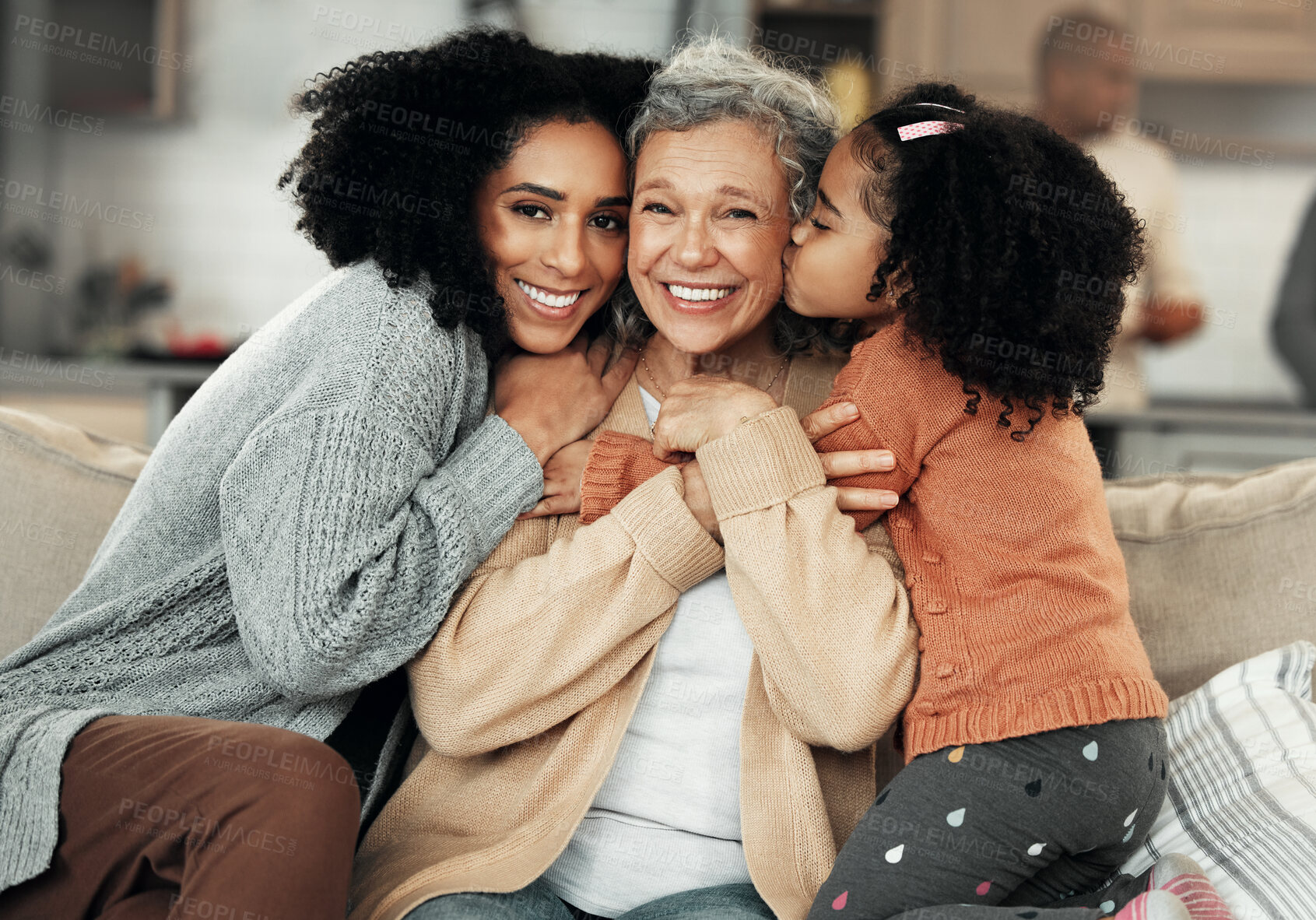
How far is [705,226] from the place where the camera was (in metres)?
1.53

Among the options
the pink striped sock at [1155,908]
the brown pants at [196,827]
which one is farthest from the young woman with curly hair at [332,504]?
the pink striped sock at [1155,908]

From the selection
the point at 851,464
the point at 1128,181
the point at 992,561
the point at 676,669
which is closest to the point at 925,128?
the point at 851,464

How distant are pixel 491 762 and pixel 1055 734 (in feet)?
2.27

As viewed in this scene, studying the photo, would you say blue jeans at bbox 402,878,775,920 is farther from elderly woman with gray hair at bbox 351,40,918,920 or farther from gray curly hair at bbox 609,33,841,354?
gray curly hair at bbox 609,33,841,354

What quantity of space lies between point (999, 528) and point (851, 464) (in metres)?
0.18

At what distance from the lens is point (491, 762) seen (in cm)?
145

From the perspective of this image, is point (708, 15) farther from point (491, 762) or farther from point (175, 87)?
point (491, 762)

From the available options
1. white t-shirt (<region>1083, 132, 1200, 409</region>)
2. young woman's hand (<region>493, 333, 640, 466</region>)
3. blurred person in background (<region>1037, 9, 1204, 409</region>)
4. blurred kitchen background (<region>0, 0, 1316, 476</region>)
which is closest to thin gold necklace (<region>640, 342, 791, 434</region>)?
young woman's hand (<region>493, 333, 640, 466</region>)

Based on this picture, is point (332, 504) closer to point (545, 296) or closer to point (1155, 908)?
point (545, 296)

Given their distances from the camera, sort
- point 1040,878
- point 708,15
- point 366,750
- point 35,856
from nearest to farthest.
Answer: point 35,856
point 1040,878
point 366,750
point 708,15

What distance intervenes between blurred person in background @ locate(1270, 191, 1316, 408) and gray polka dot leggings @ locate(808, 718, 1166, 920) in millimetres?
3390

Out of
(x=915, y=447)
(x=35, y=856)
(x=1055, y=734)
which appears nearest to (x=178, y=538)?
(x=35, y=856)

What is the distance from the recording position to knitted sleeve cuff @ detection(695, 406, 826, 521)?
1.31 meters

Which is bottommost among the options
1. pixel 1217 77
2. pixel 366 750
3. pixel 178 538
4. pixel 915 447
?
pixel 366 750
